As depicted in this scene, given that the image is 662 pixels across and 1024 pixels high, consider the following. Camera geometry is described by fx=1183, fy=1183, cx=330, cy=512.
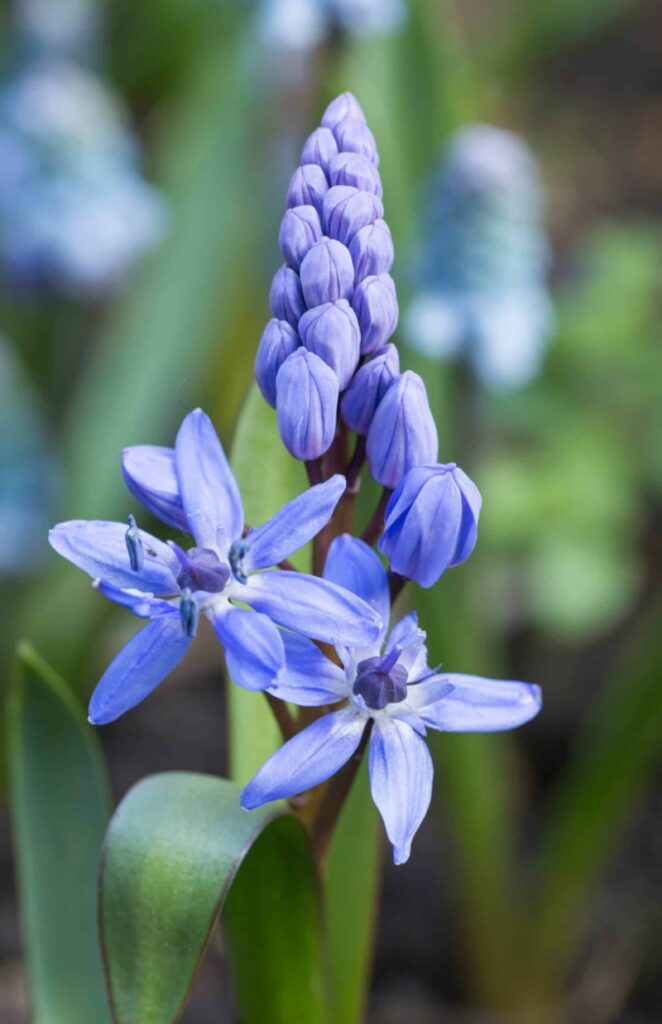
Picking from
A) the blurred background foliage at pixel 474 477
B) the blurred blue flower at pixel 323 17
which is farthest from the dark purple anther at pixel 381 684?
the blurred blue flower at pixel 323 17

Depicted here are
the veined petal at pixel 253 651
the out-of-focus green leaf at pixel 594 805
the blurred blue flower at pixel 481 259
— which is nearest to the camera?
the veined petal at pixel 253 651

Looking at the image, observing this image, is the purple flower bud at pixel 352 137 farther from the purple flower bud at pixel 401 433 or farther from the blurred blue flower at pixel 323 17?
the blurred blue flower at pixel 323 17

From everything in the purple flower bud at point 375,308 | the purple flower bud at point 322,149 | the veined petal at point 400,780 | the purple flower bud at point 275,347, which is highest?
the purple flower bud at point 322,149

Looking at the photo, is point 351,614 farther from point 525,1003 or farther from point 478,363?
point 525,1003

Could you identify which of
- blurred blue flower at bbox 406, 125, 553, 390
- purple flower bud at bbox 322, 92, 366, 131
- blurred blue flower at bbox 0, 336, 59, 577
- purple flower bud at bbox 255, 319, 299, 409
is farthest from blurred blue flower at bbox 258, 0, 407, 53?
purple flower bud at bbox 255, 319, 299, 409

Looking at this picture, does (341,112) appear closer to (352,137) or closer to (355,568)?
(352,137)

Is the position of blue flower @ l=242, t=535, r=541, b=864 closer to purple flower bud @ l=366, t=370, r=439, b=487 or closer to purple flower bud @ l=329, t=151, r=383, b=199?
purple flower bud @ l=366, t=370, r=439, b=487
